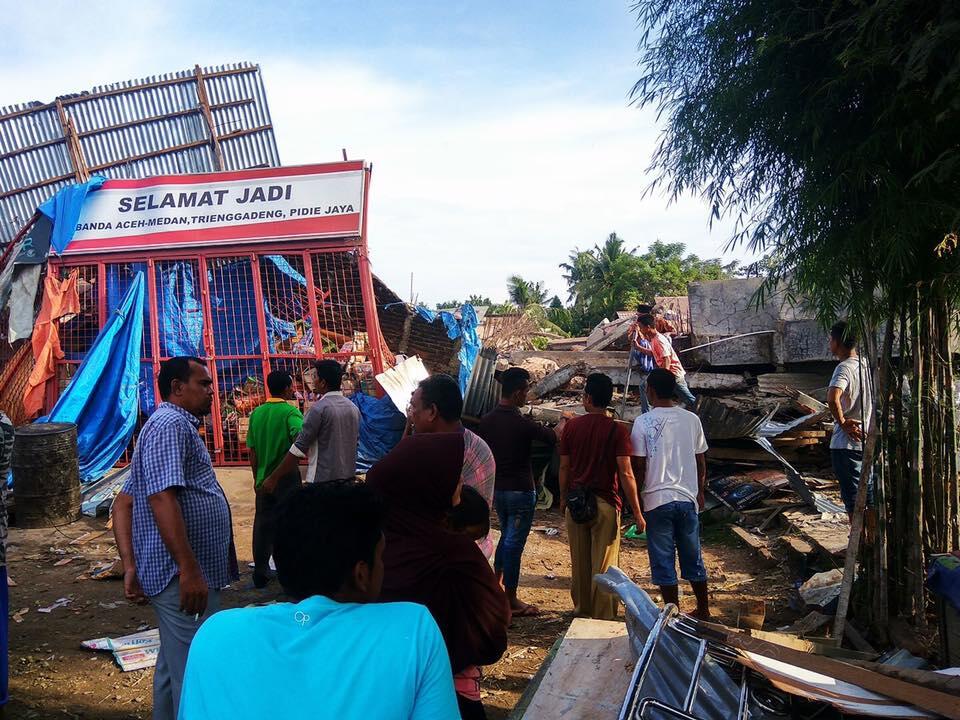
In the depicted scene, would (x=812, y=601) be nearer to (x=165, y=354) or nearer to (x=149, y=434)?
(x=149, y=434)

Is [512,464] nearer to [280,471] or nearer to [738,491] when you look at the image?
[280,471]

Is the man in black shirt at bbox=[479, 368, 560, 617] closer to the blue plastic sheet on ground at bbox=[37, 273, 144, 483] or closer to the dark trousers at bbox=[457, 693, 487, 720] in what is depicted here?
the dark trousers at bbox=[457, 693, 487, 720]

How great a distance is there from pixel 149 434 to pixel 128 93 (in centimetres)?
1136

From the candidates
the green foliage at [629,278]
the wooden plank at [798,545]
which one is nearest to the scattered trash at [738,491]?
the wooden plank at [798,545]

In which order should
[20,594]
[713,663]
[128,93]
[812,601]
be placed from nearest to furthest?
[713,663]
[812,601]
[20,594]
[128,93]

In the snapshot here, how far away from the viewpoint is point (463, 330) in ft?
38.2

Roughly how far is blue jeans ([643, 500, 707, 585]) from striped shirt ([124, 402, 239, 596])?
8.91ft

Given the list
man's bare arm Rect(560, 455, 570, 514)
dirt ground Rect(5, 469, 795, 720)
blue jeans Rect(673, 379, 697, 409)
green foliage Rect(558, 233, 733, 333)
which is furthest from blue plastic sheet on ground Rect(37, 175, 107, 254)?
green foliage Rect(558, 233, 733, 333)

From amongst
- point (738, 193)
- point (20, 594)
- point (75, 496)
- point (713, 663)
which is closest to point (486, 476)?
point (713, 663)

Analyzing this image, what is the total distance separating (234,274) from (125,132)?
13.0 feet

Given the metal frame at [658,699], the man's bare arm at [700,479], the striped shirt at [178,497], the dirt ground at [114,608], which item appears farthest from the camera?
the man's bare arm at [700,479]

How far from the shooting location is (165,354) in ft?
33.6

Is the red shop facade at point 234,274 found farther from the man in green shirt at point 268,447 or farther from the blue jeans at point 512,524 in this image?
the blue jeans at point 512,524

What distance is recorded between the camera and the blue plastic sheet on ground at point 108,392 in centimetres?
977
